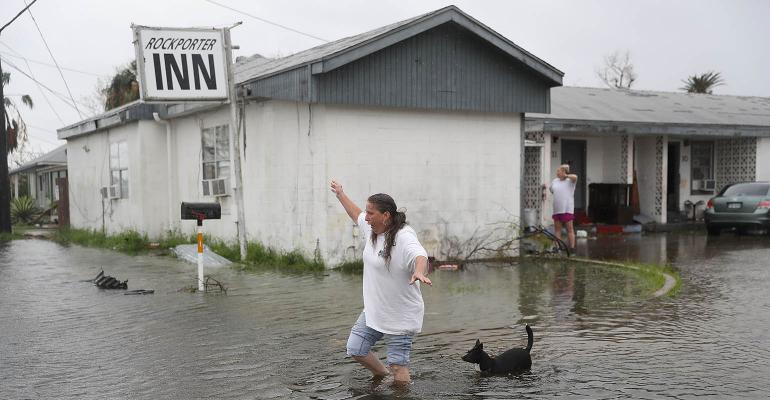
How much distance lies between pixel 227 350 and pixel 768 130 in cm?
1925

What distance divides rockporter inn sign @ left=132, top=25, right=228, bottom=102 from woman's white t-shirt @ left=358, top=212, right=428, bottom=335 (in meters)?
7.72

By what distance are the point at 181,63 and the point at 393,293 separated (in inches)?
321

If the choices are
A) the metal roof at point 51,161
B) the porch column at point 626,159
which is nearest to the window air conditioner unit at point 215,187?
the porch column at point 626,159

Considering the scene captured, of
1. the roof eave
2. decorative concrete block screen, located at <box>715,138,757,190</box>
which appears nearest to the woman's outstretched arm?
the roof eave

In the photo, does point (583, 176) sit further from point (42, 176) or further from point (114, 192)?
point (42, 176)

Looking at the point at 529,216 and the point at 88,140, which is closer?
the point at 529,216

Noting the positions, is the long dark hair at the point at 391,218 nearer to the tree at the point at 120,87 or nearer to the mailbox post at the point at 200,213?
the mailbox post at the point at 200,213

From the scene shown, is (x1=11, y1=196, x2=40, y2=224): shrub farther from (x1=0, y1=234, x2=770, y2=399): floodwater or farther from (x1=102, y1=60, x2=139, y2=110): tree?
(x1=0, y1=234, x2=770, y2=399): floodwater

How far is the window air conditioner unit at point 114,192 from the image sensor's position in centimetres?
1897

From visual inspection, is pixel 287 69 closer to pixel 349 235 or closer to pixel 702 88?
pixel 349 235

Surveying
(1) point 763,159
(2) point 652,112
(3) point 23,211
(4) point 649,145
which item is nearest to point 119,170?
(3) point 23,211

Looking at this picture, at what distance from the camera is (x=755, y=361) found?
6.56 meters

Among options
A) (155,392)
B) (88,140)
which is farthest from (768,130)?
(155,392)

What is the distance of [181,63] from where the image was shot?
493 inches
